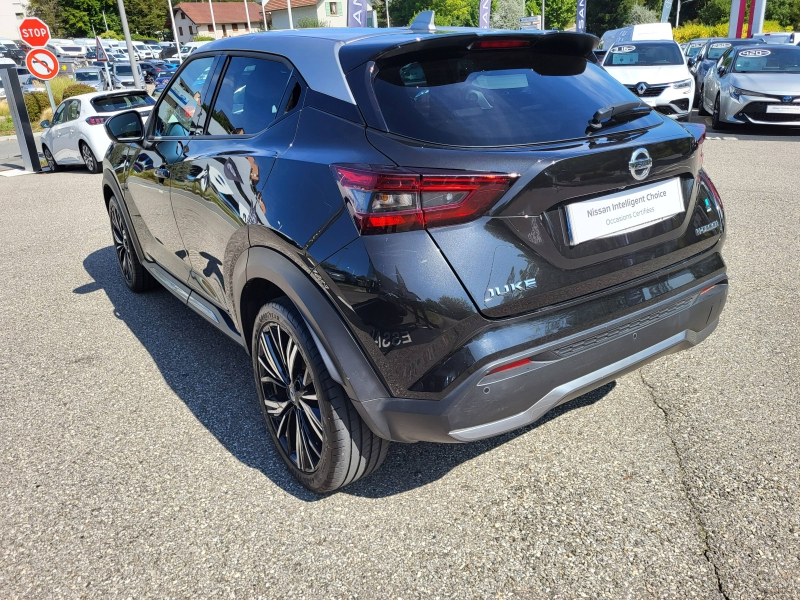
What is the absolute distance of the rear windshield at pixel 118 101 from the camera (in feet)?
40.7

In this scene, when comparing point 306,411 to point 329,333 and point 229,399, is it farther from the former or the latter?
point 229,399

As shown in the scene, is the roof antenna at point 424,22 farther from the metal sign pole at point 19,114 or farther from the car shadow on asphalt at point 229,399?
the metal sign pole at point 19,114

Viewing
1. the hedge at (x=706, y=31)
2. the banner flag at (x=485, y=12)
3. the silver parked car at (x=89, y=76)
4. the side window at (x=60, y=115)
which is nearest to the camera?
the side window at (x=60, y=115)

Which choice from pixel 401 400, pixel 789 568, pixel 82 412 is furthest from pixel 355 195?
pixel 82 412

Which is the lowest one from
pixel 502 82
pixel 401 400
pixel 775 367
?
pixel 775 367

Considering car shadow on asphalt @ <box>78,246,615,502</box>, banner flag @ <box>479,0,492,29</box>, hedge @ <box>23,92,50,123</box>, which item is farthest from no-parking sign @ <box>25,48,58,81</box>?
banner flag @ <box>479,0,492,29</box>

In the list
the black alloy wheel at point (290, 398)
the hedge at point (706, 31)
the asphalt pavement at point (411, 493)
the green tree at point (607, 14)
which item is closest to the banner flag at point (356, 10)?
the asphalt pavement at point (411, 493)

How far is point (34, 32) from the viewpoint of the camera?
1366 centimetres

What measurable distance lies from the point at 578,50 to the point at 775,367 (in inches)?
78.0

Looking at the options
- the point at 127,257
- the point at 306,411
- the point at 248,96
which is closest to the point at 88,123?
the point at 127,257

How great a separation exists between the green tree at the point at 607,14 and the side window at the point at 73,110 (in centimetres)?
6022

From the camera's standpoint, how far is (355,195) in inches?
83.8

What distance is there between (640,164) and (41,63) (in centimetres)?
1483

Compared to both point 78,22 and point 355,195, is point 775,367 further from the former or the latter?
point 78,22
